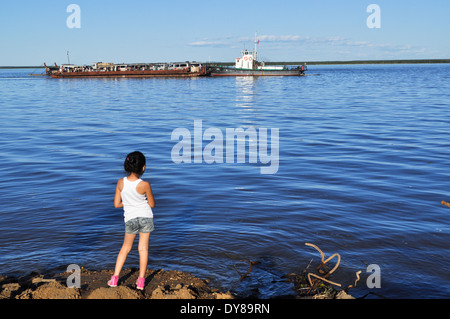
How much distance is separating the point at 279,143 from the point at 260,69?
7777 cm

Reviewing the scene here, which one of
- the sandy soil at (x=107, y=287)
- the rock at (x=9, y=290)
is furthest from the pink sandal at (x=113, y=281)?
the rock at (x=9, y=290)

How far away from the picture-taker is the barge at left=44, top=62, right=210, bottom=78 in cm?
9325

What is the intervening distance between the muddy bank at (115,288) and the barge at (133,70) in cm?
8961

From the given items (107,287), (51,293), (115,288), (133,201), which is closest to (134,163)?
(133,201)

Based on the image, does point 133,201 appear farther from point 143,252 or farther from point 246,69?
point 246,69

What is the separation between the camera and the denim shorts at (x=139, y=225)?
4984 millimetres

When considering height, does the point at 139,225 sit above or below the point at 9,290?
above

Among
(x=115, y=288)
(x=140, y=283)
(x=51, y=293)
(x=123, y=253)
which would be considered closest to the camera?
(x=51, y=293)

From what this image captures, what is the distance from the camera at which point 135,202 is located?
4910 millimetres

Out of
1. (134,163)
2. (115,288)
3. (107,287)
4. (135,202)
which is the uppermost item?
(134,163)

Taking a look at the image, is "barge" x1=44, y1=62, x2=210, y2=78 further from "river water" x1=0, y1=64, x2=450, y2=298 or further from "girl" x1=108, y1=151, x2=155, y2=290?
"girl" x1=108, y1=151, x2=155, y2=290

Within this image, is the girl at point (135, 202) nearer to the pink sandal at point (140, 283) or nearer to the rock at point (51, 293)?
the pink sandal at point (140, 283)

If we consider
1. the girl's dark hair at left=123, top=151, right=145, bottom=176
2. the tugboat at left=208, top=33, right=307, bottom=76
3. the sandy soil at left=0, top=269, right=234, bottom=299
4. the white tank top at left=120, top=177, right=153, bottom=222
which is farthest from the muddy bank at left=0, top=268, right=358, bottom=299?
the tugboat at left=208, top=33, right=307, bottom=76

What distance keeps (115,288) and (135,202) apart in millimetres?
1006
